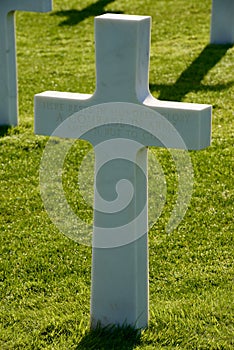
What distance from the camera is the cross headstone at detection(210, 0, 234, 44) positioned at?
1119 centimetres

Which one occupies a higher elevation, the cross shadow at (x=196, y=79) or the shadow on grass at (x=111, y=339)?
the shadow on grass at (x=111, y=339)

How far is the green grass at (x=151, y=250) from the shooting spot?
4914 millimetres

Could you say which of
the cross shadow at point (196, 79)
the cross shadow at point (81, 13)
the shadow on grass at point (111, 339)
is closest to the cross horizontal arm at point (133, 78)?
the shadow on grass at point (111, 339)

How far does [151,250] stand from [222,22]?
19.4ft

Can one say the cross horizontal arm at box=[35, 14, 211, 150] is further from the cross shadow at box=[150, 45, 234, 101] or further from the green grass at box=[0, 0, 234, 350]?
the cross shadow at box=[150, 45, 234, 101]

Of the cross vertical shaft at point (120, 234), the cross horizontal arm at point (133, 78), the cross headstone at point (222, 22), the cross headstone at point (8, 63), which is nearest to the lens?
the cross horizontal arm at point (133, 78)

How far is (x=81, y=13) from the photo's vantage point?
42.8 feet

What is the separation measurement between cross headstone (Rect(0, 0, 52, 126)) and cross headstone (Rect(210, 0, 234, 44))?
3.64m

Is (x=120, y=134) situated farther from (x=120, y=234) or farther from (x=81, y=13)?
(x=81, y=13)

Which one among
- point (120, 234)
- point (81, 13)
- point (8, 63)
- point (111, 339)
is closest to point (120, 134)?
point (120, 234)

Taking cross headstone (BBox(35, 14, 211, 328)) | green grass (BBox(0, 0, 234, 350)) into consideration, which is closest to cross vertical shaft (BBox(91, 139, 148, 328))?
cross headstone (BBox(35, 14, 211, 328))

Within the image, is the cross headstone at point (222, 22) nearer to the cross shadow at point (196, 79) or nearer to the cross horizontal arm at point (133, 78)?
the cross shadow at point (196, 79)

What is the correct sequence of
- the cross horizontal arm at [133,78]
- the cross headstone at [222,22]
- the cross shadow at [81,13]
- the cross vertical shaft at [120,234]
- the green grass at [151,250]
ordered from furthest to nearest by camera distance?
the cross shadow at [81,13]
the cross headstone at [222,22]
the green grass at [151,250]
the cross vertical shaft at [120,234]
the cross horizontal arm at [133,78]

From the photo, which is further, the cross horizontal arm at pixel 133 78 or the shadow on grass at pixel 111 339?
the shadow on grass at pixel 111 339
